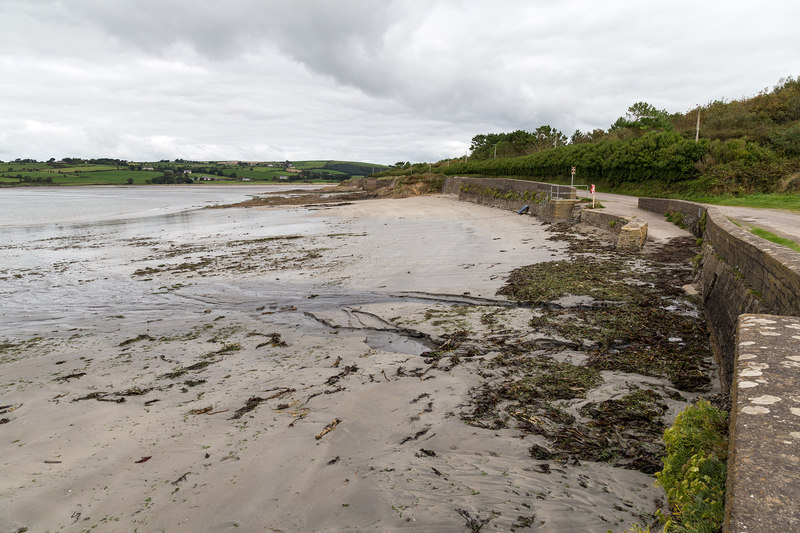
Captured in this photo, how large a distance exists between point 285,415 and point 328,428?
1.85 ft

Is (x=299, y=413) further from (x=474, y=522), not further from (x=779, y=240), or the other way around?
(x=779, y=240)

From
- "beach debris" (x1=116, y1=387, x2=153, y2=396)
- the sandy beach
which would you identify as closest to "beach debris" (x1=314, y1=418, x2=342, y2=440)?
the sandy beach

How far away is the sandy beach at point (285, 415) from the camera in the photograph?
3.10m

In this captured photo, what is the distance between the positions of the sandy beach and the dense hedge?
18060 mm

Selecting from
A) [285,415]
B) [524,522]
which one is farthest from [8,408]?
[524,522]

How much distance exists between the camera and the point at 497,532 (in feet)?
9.21

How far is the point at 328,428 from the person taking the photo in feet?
13.5

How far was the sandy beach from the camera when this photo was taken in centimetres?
310

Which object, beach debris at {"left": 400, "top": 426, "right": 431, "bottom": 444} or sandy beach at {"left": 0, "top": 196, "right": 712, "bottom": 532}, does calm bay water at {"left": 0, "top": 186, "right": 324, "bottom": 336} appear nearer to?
sandy beach at {"left": 0, "top": 196, "right": 712, "bottom": 532}

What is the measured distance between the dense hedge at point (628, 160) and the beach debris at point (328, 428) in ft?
78.6

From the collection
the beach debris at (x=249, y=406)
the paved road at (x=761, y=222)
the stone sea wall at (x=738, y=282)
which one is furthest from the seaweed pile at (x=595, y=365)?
the paved road at (x=761, y=222)

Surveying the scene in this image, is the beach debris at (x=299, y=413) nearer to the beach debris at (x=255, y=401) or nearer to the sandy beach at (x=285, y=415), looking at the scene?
the sandy beach at (x=285, y=415)

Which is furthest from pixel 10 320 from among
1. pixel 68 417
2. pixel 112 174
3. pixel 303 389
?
pixel 112 174

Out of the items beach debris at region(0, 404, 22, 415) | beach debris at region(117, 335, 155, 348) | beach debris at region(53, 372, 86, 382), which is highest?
beach debris at region(117, 335, 155, 348)
